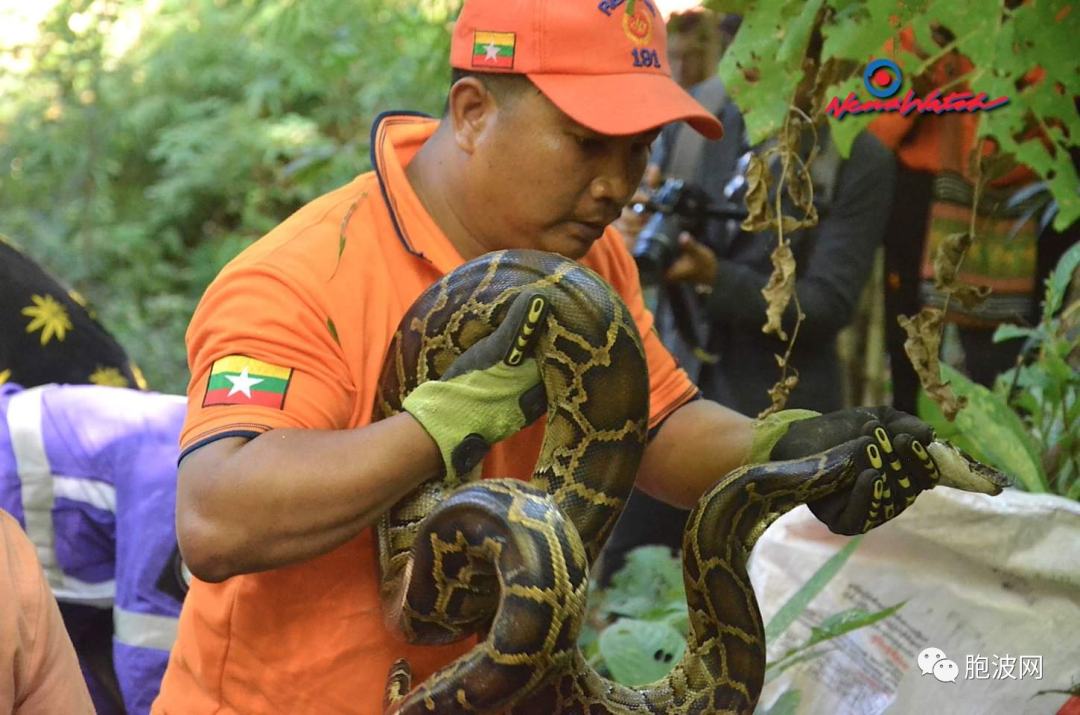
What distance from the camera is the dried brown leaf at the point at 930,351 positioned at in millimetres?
2309

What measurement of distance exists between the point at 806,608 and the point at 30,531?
2.23m

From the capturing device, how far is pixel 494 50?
2.14 meters

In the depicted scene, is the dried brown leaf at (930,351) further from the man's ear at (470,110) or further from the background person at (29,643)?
the background person at (29,643)

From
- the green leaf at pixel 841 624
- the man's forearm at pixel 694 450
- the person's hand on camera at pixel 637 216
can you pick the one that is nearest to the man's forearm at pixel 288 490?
the man's forearm at pixel 694 450

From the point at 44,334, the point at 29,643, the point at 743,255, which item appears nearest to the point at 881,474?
the point at 29,643

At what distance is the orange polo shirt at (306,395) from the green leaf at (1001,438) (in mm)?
1318

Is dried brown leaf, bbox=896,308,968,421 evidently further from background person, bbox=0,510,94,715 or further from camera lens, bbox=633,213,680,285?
background person, bbox=0,510,94,715

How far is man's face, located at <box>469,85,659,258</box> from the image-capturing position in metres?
2.13

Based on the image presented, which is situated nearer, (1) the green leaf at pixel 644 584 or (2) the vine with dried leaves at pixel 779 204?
(2) the vine with dried leaves at pixel 779 204

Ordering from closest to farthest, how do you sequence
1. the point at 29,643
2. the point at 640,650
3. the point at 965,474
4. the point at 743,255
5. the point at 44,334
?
1. the point at 29,643
2. the point at 965,474
3. the point at 640,650
4. the point at 44,334
5. the point at 743,255

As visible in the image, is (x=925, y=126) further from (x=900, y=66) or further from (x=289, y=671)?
(x=289, y=671)

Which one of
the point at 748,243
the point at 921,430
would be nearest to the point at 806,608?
the point at 921,430

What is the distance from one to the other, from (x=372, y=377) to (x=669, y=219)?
209 cm

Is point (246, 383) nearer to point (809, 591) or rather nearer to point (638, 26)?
point (638, 26)
